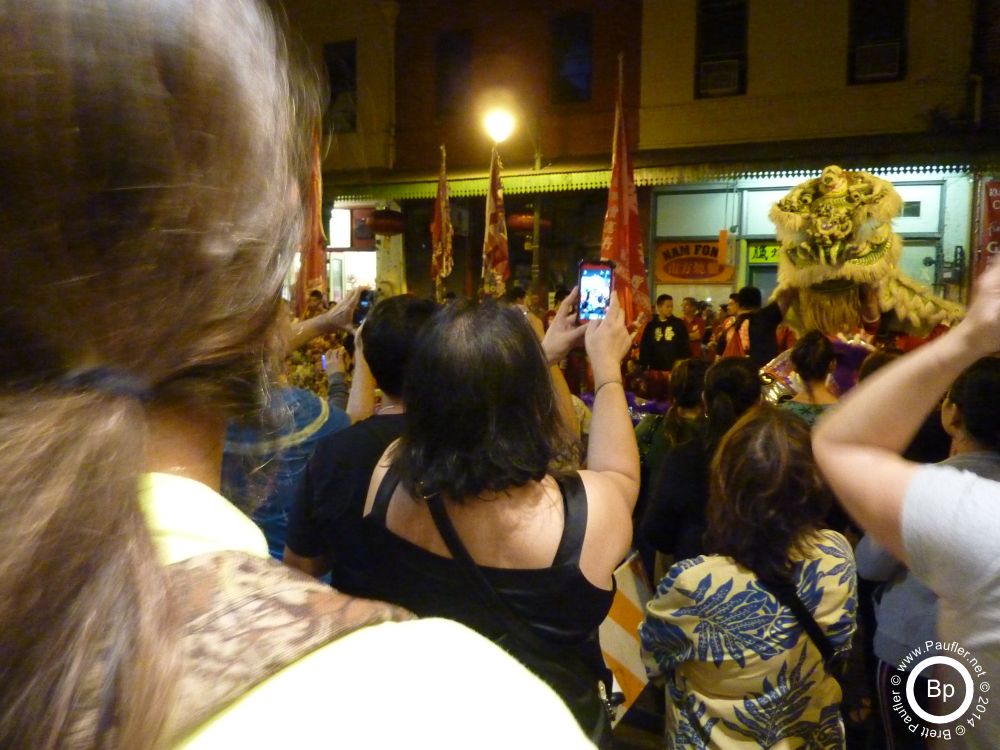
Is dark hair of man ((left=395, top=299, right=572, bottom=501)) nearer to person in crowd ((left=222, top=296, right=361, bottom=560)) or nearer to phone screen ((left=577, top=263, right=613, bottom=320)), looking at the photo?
person in crowd ((left=222, top=296, right=361, bottom=560))

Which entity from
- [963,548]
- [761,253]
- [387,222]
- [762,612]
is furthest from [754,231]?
Result: [963,548]

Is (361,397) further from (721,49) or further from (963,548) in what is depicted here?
(721,49)

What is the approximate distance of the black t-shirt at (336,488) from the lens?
6.62 feet

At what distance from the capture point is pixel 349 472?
6.91 ft

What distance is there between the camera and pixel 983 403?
77.9 inches

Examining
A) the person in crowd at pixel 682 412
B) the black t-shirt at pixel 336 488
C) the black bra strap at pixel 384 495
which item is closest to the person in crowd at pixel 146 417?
the black bra strap at pixel 384 495

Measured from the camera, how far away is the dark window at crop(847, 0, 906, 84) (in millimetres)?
10742

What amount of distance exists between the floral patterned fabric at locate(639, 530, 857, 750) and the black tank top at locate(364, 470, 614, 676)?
1.80 feet

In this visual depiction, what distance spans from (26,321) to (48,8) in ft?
0.57

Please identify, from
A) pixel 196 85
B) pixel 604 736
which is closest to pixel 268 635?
→ pixel 196 85

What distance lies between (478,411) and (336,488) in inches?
25.2

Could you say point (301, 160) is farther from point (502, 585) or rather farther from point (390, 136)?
point (390, 136)

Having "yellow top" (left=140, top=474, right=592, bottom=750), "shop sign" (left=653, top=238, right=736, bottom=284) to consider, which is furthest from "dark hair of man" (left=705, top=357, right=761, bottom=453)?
"shop sign" (left=653, top=238, right=736, bottom=284)

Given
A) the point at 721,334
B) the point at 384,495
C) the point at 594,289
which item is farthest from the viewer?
the point at 721,334
